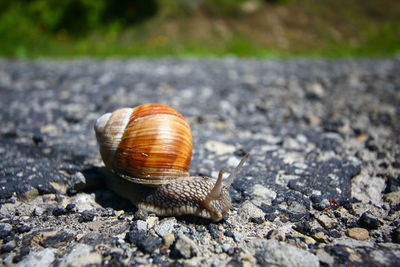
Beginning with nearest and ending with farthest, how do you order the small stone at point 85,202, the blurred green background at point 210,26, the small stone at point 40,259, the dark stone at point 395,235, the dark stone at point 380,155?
the small stone at point 40,259, the dark stone at point 395,235, the small stone at point 85,202, the dark stone at point 380,155, the blurred green background at point 210,26

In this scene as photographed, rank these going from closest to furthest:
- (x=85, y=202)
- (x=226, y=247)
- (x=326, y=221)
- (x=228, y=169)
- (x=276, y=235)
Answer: (x=226, y=247)
(x=276, y=235)
(x=326, y=221)
(x=85, y=202)
(x=228, y=169)

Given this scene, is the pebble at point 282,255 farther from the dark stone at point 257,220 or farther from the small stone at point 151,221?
the small stone at point 151,221

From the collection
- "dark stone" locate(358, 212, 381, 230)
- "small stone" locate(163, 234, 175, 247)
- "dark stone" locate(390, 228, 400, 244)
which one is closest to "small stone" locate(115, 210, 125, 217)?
"small stone" locate(163, 234, 175, 247)

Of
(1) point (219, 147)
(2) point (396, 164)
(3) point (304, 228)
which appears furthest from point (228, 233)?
(2) point (396, 164)

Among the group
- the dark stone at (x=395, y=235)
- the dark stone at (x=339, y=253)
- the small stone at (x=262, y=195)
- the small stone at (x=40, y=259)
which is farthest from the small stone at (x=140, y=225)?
the dark stone at (x=395, y=235)

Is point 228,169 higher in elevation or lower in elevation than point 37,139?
higher

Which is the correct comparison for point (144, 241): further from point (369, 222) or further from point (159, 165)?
point (369, 222)
